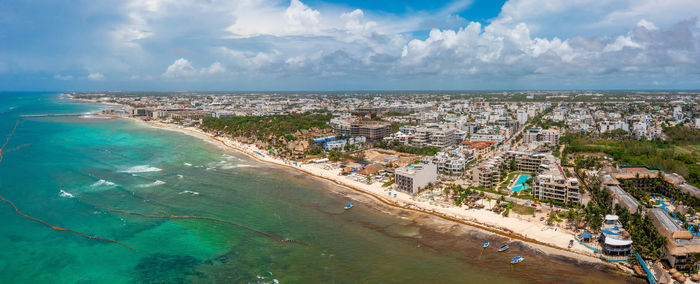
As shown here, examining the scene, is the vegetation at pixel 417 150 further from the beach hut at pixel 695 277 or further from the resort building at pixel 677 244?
the beach hut at pixel 695 277

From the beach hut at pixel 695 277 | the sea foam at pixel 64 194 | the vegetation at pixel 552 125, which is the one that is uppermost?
the vegetation at pixel 552 125

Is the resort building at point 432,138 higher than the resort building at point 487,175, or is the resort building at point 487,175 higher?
the resort building at point 432,138

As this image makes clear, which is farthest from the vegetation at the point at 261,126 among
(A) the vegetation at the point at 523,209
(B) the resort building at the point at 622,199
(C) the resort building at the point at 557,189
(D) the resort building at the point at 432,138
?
(B) the resort building at the point at 622,199

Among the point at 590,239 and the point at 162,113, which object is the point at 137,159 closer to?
the point at 590,239

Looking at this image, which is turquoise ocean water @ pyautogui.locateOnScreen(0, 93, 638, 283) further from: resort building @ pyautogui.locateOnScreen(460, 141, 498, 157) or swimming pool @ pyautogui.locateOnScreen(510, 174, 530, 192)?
resort building @ pyautogui.locateOnScreen(460, 141, 498, 157)

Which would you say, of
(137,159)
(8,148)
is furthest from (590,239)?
(8,148)

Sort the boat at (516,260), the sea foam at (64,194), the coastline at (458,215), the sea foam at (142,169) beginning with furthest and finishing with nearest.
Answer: the sea foam at (142,169) → the sea foam at (64,194) → the coastline at (458,215) → the boat at (516,260)

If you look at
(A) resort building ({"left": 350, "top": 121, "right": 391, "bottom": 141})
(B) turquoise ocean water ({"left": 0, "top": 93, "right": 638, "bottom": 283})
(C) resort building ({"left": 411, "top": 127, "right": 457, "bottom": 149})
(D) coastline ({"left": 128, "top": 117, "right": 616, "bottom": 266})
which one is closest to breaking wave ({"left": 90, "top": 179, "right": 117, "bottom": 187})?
(B) turquoise ocean water ({"left": 0, "top": 93, "right": 638, "bottom": 283})
